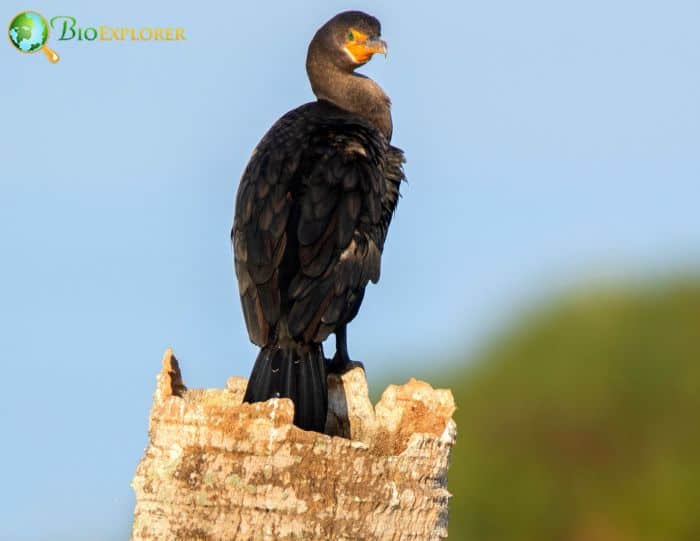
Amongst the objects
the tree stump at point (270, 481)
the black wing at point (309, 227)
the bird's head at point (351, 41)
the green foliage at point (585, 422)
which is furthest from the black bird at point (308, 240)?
the green foliage at point (585, 422)

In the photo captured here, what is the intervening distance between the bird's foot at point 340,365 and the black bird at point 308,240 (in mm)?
13

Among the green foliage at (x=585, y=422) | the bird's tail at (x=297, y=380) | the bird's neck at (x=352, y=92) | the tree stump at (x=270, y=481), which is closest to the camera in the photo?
the tree stump at (x=270, y=481)

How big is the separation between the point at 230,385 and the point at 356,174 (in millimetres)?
1583

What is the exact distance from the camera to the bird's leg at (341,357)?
333 inches

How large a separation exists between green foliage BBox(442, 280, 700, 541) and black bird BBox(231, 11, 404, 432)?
10.6 meters

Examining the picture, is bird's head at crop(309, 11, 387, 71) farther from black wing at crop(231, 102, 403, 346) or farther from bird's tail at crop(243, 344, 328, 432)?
bird's tail at crop(243, 344, 328, 432)

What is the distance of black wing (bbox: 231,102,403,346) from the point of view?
315 inches

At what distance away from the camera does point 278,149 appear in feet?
29.1

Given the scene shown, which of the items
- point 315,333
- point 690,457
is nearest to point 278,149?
point 315,333

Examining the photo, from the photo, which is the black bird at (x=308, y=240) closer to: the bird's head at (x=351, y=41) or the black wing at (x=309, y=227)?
the black wing at (x=309, y=227)

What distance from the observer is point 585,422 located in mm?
21297

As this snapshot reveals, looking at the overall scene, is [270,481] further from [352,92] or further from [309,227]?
[352,92]

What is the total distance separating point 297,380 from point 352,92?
11.3 ft

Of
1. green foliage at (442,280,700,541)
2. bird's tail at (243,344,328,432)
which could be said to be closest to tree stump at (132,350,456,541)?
bird's tail at (243,344,328,432)
